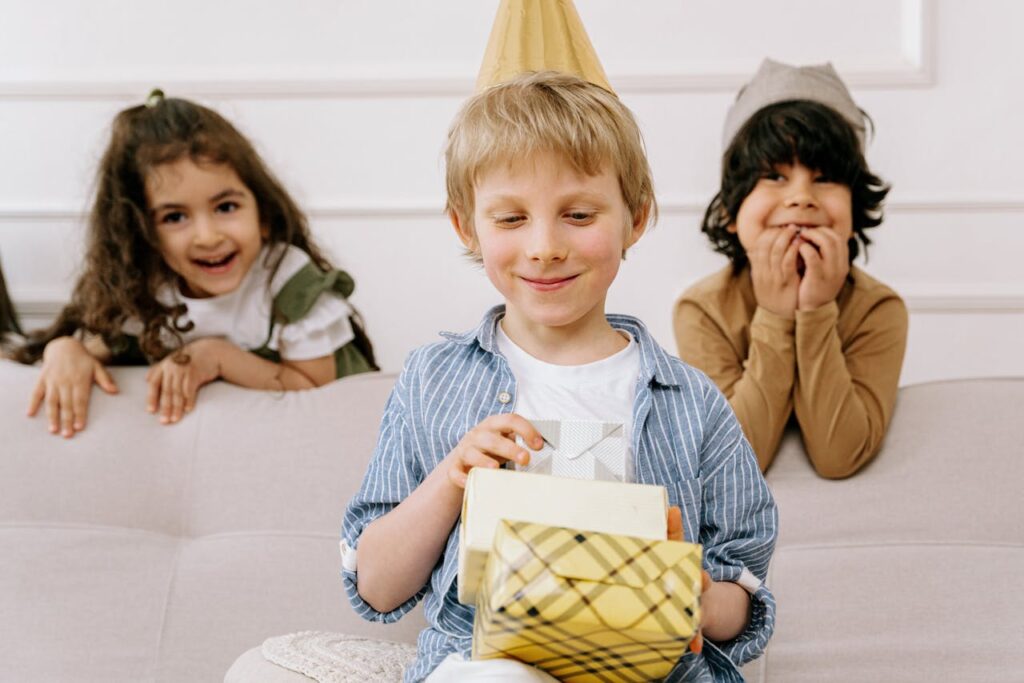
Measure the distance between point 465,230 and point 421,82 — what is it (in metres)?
1.15

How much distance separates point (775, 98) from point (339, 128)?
886mm

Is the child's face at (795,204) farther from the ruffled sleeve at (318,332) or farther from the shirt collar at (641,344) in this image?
the ruffled sleeve at (318,332)

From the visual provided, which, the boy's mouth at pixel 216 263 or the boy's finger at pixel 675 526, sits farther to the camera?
the boy's mouth at pixel 216 263

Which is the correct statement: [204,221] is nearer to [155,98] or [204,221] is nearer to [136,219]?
[136,219]

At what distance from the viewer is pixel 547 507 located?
95 centimetres

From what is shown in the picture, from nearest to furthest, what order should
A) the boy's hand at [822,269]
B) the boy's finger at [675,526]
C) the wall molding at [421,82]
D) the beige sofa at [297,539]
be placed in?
the boy's finger at [675,526]
the beige sofa at [297,539]
the boy's hand at [822,269]
the wall molding at [421,82]

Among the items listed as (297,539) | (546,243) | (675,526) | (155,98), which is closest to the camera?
(675,526)

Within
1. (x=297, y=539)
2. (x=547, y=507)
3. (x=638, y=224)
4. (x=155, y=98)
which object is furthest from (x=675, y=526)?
(x=155, y=98)

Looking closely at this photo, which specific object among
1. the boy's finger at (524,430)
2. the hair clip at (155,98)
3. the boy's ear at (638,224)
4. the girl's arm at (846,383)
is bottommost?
the girl's arm at (846,383)

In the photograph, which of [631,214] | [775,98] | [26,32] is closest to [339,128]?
[26,32]

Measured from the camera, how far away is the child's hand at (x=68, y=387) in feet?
5.48

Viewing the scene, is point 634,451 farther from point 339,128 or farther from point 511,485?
point 339,128

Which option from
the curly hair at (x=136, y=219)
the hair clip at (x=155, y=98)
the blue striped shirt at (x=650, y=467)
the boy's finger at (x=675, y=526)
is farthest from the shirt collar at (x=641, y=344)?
the hair clip at (x=155, y=98)

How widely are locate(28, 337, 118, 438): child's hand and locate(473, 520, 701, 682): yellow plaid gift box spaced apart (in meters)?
0.96
